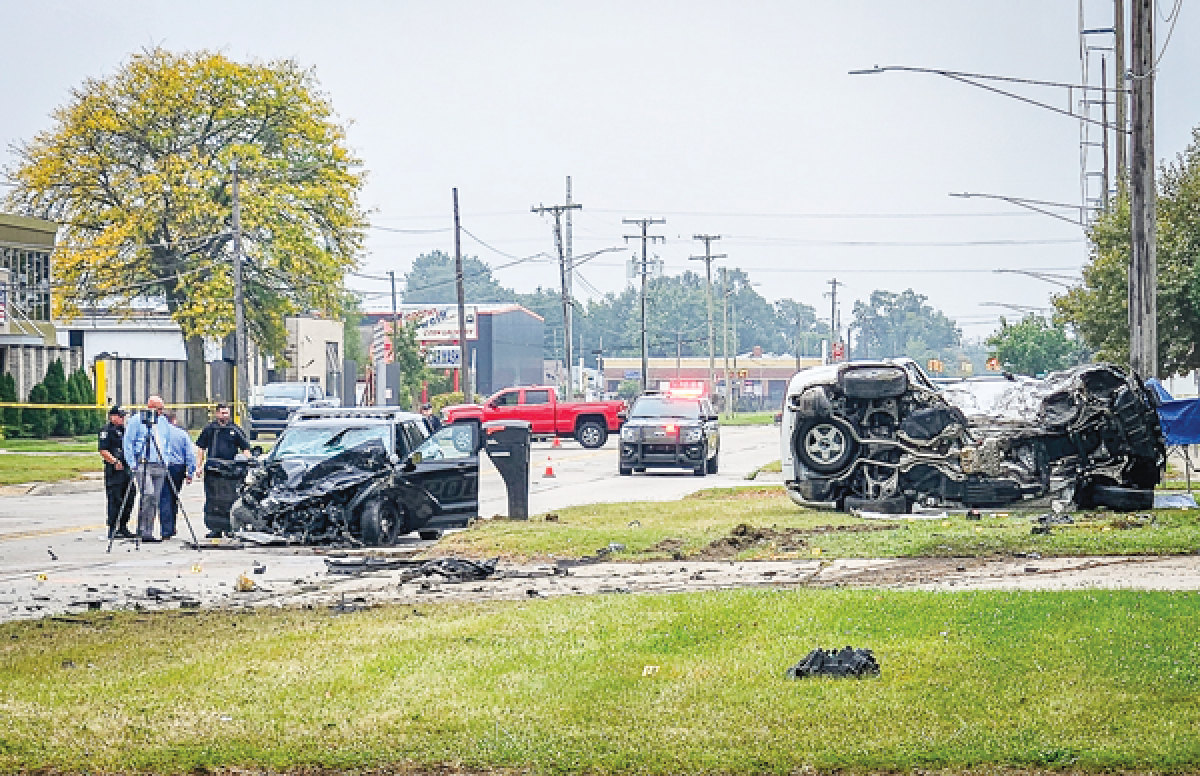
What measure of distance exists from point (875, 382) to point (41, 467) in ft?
77.8

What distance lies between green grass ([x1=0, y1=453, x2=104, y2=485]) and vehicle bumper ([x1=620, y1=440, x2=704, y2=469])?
1265cm

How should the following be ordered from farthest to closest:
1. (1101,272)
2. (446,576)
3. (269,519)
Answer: (1101,272), (269,519), (446,576)

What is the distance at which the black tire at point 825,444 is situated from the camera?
67.1 feet

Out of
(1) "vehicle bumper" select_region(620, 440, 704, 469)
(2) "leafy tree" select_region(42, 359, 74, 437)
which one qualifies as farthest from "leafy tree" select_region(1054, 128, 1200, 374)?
(2) "leafy tree" select_region(42, 359, 74, 437)

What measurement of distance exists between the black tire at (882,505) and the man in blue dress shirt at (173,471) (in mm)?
8928

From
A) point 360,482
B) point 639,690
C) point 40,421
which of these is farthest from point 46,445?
point 639,690

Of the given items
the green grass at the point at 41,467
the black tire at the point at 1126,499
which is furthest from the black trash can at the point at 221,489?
the green grass at the point at 41,467

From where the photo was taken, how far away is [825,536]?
17.4 metres

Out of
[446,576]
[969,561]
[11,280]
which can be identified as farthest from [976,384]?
[11,280]

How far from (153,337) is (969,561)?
61.6 meters

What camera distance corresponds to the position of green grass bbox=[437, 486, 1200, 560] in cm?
1561

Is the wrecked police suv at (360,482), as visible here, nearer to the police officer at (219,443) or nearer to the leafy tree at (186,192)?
the police officer at (219,443)

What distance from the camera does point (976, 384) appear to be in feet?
69.6

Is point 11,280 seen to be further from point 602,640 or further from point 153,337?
point 602,640
